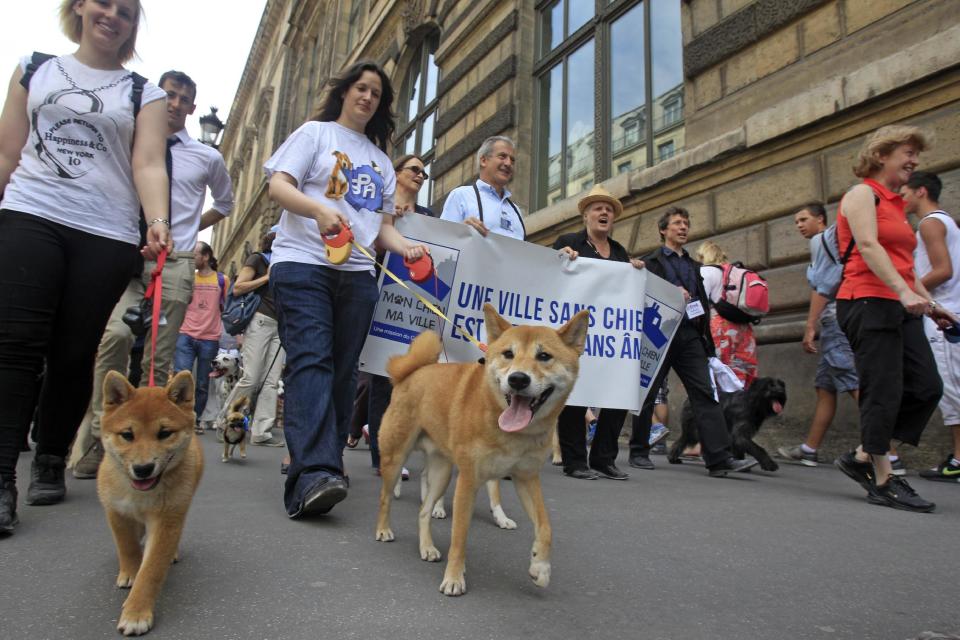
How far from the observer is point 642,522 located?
319 cm

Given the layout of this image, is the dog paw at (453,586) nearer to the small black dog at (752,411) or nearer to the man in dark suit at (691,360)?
the man in dark suit at (691,360)

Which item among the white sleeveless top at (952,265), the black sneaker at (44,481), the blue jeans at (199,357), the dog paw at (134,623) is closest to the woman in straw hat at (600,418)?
the white sleeveless top at (952,265)

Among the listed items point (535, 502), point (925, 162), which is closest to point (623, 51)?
point (925, 162)

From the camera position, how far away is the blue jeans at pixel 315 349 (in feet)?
9.46

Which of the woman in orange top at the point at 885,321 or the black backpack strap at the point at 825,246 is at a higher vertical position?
the black backpack strap at the point at 825,246

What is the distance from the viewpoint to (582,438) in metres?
4.84

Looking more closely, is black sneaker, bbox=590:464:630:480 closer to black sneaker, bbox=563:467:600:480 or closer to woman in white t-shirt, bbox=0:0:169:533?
→ black sneaker, bbox=563:467:600:480

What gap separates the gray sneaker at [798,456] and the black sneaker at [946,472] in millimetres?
911

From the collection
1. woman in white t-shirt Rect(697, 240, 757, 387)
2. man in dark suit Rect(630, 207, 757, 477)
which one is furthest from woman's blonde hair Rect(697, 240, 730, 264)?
man in dark suit Rect(630, 207, 757, 477)

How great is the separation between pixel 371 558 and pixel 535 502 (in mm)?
699

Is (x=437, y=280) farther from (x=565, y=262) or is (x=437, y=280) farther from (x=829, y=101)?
(x=829, y=101)

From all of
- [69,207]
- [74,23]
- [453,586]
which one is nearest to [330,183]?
[69,207]

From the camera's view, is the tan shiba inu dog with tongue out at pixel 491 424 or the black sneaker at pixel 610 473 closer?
the tan shiba inu dog with tongue out at pixel 491 424

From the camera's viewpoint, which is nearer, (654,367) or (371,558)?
(371,558)
